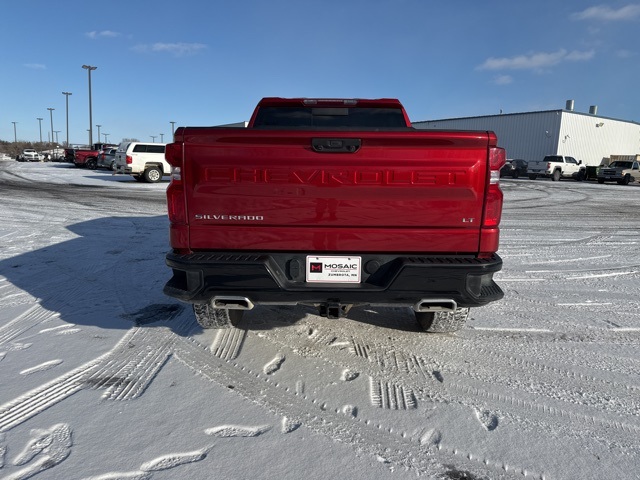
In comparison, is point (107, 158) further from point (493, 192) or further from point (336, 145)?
point (493, 192)

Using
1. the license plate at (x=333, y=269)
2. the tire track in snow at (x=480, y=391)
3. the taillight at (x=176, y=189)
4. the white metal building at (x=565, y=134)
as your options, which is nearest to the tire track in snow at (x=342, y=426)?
the tire track in snow at (x=480, y=391)

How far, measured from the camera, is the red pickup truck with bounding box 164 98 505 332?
258 cm

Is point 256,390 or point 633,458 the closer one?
point 633,458

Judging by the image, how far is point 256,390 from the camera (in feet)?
8.74

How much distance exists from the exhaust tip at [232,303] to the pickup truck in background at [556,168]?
3353 cm

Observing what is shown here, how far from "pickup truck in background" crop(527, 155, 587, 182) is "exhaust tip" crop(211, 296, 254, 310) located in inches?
1320

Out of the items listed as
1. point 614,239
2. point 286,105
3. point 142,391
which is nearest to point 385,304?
point 142,391

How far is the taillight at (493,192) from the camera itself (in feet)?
8.54

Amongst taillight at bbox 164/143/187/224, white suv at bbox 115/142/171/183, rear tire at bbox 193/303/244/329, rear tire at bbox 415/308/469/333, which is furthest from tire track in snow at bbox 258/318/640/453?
white suv at bbox 115/142/171/183

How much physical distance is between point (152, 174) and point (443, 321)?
1846 cm

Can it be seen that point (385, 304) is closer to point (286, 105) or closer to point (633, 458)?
point (633, 458)

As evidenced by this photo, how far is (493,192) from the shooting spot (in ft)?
8.64

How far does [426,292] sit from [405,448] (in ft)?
3.07

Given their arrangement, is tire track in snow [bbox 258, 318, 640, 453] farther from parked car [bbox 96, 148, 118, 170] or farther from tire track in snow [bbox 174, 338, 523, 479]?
parked car [bbox 96, 148, 118, 170]
